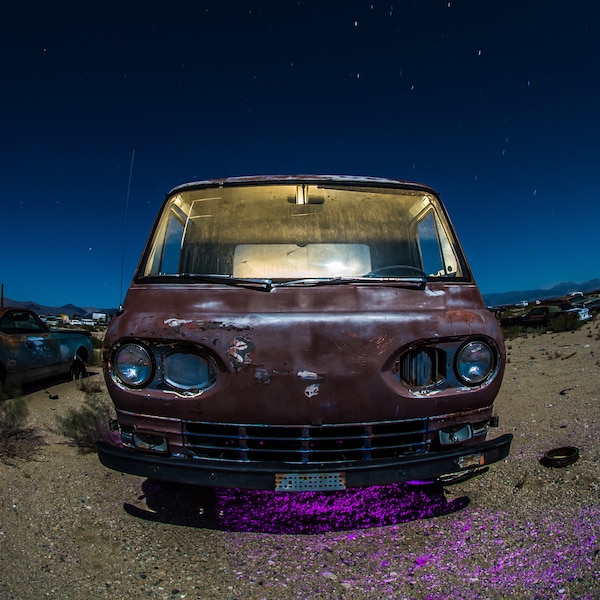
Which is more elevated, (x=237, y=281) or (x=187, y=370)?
(x=237, y=281)

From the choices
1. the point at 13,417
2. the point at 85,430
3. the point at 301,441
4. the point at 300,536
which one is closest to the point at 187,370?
the point at 301,441

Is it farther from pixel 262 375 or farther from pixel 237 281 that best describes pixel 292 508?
pixel 237 281

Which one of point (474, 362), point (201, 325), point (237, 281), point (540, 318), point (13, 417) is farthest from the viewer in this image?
point (540, 318)

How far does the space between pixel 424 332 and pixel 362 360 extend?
0.38m

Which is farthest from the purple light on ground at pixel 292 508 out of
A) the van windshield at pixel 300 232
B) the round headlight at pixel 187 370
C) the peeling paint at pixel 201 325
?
the van windshield at pixel 300 232

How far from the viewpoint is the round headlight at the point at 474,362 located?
2.60m

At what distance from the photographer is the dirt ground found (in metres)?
2.30

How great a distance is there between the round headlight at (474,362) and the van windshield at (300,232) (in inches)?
33.0

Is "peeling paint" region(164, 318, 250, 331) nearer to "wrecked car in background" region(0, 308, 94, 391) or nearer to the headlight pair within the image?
the headlight pair

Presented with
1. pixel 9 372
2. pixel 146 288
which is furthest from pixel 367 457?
pixel 9 372

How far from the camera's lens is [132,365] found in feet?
8.45

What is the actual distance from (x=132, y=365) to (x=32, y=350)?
591 cm

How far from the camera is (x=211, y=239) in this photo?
12.1 feet

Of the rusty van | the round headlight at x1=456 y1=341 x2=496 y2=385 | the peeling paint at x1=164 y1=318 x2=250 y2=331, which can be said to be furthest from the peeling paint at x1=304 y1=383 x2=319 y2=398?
the round headlight at x1=456 y1=341 x2=496 y2=385
